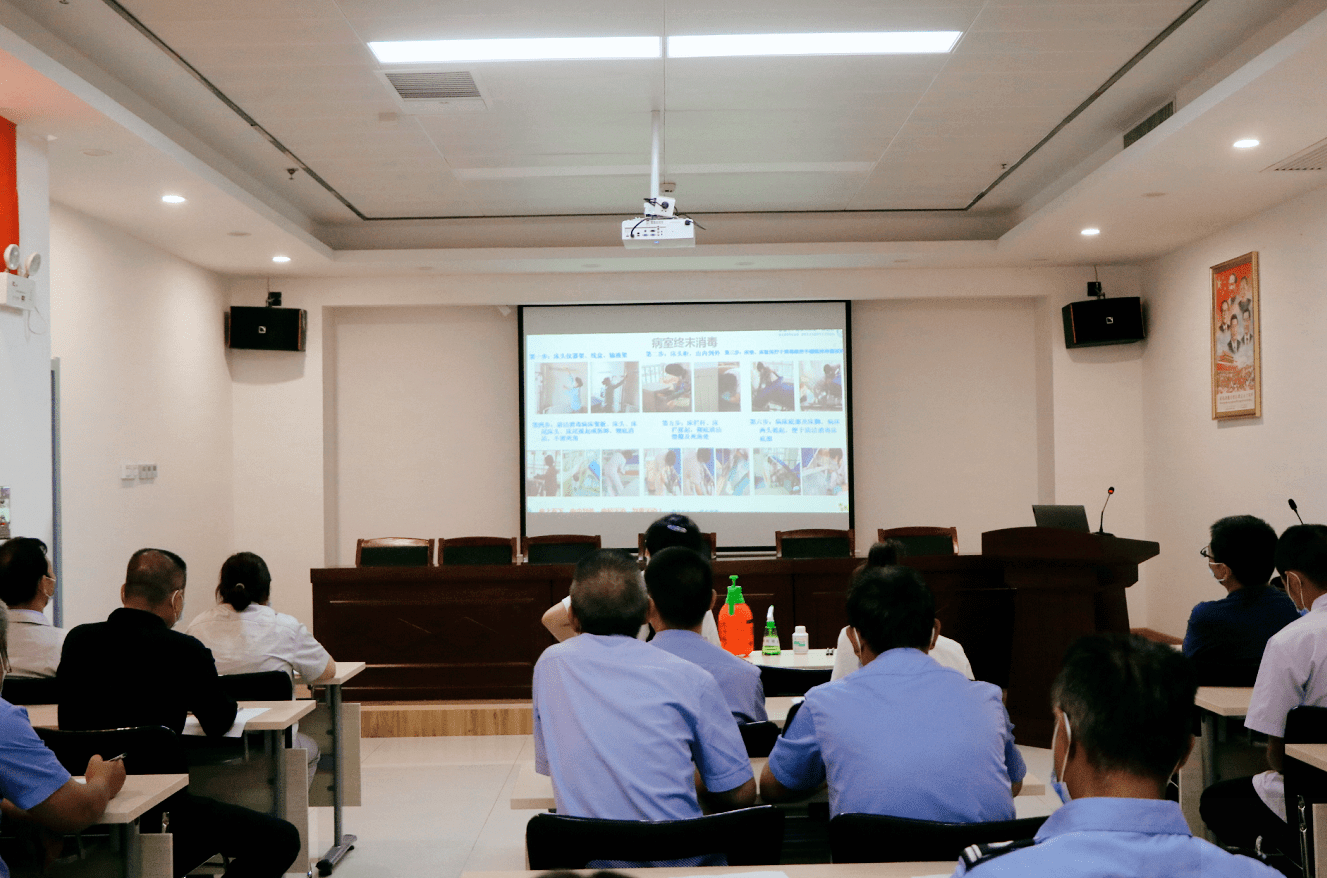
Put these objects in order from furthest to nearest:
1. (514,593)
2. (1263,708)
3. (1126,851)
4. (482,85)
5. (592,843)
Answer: (514,593), (482,85), (1263,708), (592,843), (1126,851)

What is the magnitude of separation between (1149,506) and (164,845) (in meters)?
7.94

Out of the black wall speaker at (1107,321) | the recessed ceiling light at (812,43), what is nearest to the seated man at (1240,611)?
the recessed ceiling light at (812,43)

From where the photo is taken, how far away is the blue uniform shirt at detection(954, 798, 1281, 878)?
1.20 metres

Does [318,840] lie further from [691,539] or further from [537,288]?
[537,288]

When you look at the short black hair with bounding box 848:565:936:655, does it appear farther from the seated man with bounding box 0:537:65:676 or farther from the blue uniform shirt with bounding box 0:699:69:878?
the seated man with bounding box 0:537:65:676

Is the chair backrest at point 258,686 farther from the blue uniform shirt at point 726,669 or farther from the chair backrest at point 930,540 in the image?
the chair backrest at point 930,540

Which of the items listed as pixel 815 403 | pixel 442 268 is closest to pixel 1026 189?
pixel 815 403

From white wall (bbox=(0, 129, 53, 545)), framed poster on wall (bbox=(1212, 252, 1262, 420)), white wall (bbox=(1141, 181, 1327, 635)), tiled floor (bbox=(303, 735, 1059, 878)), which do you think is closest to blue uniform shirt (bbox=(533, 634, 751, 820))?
tiled floor (bbox=(303, 735, 1059, 878))

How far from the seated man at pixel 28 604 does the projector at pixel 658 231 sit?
3.32 meters

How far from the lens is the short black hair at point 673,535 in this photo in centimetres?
372

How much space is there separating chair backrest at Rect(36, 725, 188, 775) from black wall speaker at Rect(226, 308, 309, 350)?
615 cm

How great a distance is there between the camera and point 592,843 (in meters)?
1.80

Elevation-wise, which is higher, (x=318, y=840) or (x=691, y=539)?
(x=691, y=539)

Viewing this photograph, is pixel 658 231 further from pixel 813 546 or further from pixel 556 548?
pixel 813 546
